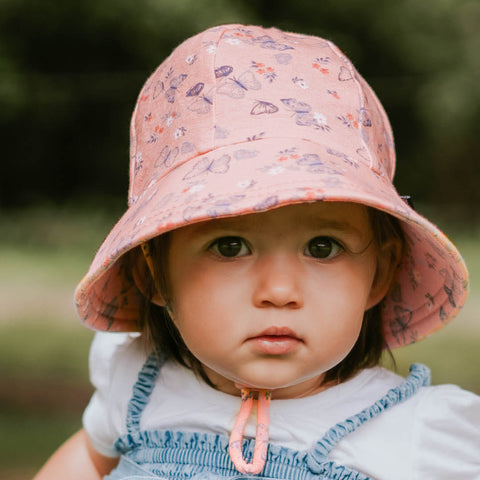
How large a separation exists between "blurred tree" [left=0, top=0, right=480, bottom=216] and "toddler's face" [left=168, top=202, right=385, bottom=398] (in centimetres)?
361

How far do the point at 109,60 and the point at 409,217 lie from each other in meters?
5.76

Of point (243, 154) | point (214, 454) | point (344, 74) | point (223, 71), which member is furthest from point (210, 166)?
point (214, 454)

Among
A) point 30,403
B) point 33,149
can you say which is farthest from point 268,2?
point 30,403

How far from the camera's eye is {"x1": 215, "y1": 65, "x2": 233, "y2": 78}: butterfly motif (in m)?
0.99

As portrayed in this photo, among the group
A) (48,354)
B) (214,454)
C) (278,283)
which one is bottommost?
(48,354)

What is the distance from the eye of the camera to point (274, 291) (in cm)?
88

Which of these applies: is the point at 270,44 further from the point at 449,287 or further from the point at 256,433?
the point at 256,433

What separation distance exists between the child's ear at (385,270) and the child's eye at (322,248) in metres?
0.13

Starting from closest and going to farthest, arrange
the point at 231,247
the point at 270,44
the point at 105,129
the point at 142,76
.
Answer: the point at 231,247 → the point at 270,44 → the point at 142,76 → the point at 105,129

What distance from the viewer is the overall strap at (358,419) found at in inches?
37.9

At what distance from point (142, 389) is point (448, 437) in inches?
17.7

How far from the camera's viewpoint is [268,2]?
5.60m

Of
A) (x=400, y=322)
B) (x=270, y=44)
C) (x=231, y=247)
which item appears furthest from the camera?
(x=400, y=322)

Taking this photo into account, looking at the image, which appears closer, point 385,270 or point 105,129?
point 385,270
